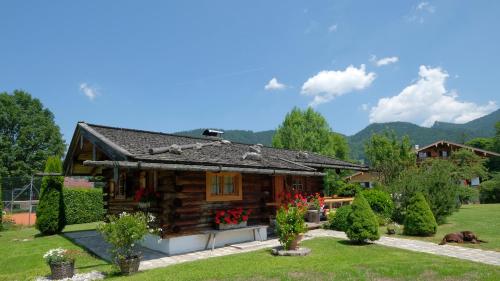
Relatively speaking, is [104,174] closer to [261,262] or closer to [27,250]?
[27,250]

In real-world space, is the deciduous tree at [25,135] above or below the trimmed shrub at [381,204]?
above

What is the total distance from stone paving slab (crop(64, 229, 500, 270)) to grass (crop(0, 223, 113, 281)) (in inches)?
22.1

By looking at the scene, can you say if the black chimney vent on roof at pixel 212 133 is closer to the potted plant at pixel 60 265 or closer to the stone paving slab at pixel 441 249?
the stone paving slab at pixel 441 249

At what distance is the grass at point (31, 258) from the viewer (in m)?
8.80

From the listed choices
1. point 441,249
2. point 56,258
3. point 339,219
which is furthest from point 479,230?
point 56,258

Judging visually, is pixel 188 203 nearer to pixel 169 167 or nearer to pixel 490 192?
pixel 169 167

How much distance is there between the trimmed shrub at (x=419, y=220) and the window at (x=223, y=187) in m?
6.48

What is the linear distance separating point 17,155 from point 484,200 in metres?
51.8

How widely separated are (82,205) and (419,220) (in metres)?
18.8

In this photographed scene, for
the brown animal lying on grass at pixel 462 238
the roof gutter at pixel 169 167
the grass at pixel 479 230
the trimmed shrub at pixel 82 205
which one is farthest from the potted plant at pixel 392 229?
the trimmed shrub at pixel 82 205

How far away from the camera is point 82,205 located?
2162 cm

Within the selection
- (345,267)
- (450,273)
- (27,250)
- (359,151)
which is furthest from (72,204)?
(359,151)

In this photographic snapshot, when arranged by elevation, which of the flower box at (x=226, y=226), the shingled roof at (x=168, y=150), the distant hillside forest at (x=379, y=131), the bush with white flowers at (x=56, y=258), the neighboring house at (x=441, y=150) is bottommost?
the bush with white flowers at (x=56, y=258)

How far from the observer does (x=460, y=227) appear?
14898mm
